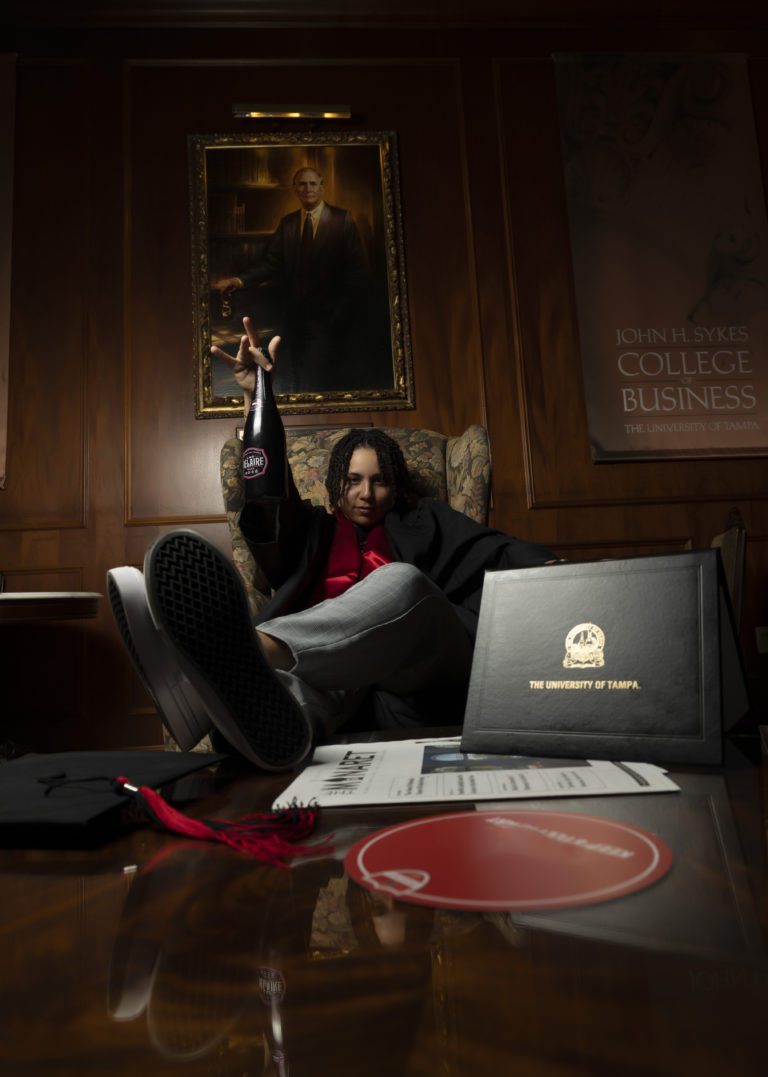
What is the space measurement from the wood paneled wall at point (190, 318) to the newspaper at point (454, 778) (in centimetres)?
220

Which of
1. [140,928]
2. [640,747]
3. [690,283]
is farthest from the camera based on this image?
[690,283]

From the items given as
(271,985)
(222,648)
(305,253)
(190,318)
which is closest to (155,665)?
(222,648)

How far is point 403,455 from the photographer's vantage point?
218 cm

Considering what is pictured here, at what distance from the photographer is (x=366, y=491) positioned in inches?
77.6

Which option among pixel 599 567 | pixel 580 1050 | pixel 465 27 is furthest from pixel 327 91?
pixel 580 1050

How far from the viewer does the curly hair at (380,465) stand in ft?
6.71

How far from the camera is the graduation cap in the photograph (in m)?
0.48

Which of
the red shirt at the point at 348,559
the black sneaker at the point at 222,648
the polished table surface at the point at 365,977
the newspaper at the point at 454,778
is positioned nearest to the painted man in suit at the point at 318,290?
the red shirt at the point at 348,559

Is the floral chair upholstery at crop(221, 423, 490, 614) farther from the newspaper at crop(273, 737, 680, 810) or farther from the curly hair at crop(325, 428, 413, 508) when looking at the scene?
the newspaper at crop(273, 737, 680, 810)

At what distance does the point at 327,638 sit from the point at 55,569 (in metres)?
2.26

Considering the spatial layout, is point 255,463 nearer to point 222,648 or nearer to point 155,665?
point 155,665

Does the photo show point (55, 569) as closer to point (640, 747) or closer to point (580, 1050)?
point (640, 747)

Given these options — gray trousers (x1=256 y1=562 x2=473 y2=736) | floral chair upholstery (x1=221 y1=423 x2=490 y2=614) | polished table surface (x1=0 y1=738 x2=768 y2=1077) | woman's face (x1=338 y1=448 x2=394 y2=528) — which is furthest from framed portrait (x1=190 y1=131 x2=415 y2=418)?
polished table surface (x1=0 y1=738 x2=768 y2=1077)

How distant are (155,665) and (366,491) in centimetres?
116
